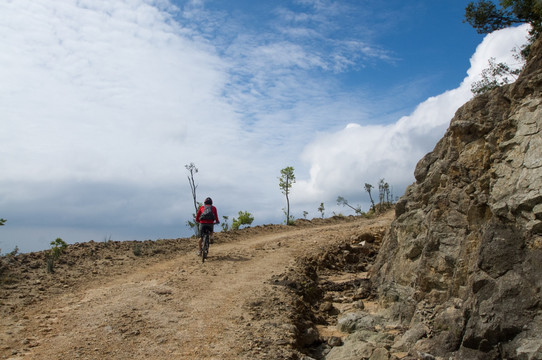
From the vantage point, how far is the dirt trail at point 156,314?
6910 millimetres

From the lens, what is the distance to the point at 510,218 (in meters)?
6.19

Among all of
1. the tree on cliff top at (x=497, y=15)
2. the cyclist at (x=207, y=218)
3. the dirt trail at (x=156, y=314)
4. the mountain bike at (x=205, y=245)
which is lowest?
the dirt trail at (x=156, y=314)

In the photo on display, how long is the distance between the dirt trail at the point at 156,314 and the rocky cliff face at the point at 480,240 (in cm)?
258

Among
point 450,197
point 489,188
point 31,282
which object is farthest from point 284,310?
point 31,282

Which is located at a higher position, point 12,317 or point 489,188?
point 489,188

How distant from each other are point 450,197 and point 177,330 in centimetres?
592

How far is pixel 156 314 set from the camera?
28.1 ft

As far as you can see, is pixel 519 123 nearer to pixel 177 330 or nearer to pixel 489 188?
pixel 489 188

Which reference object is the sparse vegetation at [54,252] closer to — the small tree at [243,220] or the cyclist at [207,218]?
the cyclist at [207,218]

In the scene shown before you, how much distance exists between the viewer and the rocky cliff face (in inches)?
221

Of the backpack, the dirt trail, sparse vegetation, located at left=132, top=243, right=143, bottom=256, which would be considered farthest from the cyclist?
sparse vegetation, located at left=132, top=243, right=143, bottom=256

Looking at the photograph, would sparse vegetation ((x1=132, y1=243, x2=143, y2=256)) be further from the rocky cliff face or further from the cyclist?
the rocky cliff face

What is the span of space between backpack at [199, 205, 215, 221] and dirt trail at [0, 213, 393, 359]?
5.43ft

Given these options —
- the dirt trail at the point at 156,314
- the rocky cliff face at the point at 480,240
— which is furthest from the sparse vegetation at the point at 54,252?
the rocky cliff face at the point at 480,240
